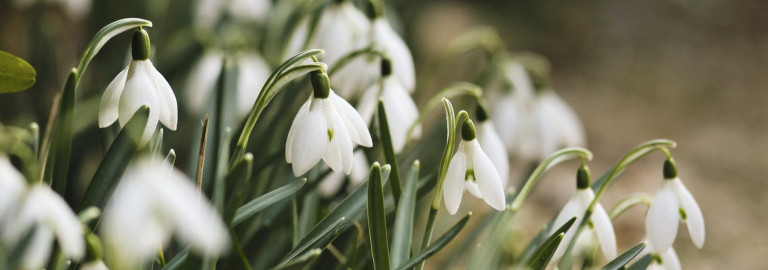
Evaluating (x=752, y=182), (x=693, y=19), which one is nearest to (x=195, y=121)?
(x=752, y=182)

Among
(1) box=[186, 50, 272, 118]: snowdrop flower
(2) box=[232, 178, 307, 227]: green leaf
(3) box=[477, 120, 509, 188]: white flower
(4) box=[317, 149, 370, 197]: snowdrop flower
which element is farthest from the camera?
(1) box=[186, 50, 272, 118]: snowdrop flower

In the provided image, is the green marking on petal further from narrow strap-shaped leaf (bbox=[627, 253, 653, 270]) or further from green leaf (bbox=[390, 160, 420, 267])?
narrow strap-shaped leaf (bbox=[627, 253, 653, 270])

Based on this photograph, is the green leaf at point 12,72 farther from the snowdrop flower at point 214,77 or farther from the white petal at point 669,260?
the white petal at point 669,260

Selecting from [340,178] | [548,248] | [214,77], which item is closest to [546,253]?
[548,248]

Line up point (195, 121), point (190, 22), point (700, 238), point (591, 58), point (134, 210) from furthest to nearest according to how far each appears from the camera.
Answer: point (591, 58) < point (190, 22) < point (195, 121) < point (700, 238) < point (134, 210)

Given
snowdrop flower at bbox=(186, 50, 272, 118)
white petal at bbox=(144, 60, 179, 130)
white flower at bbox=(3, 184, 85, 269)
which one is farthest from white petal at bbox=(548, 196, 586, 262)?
snowdrop flower at bbox=(186, 50, 272, 118)

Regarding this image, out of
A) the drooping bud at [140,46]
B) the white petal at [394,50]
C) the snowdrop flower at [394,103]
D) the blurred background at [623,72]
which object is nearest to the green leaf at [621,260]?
the snowdrop flower at [394,103]

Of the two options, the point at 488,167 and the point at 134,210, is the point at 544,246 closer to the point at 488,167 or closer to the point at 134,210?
the point at 488,167
